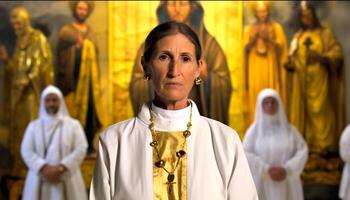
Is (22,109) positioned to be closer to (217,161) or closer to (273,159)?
(273,159)

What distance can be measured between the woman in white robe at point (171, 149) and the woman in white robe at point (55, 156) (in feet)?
22.3

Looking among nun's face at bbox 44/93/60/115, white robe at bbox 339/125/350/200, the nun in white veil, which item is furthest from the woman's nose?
nun's face at bbox 44/93/60/115

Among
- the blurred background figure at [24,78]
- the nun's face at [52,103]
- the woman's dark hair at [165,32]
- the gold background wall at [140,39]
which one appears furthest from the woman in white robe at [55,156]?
the woman's dark hair at [165,32]

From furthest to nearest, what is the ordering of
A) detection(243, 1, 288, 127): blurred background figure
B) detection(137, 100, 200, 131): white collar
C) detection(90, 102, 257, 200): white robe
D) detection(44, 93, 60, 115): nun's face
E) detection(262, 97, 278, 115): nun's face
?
detection(243, 1, 288, 127): blurred background figure → detection(44, 93, 60, 115): nun's face → detection(262, 97, 278, 115): nun's face → detection(137, 100, 200, 131): white collar → detection(90, 102, 257, 200): white robe

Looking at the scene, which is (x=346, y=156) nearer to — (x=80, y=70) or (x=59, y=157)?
(x=59, y=157)

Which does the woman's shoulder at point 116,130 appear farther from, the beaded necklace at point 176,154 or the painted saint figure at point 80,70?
the painted saint figure at point 80,70

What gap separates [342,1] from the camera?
12047mm

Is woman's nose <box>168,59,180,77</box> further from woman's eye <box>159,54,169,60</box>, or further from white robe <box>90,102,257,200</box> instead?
white robe <box>90,102,257,200</box>

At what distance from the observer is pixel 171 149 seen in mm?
2602

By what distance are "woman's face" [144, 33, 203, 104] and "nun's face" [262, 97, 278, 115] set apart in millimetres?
7054

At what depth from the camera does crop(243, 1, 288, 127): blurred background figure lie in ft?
39.1

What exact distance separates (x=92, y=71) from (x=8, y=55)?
1.50 meters

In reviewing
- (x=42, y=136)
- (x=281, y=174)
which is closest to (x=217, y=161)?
(x=281, y=174)

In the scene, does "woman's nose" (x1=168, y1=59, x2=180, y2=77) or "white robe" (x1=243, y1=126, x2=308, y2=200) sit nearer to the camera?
"woman's nose" (x1=168, y1=59, x2=180, y2=77)
